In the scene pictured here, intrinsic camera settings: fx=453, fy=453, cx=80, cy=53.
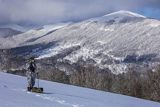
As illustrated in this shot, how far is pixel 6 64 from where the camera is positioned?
155125 millimetres

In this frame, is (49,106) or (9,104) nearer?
(9,104)

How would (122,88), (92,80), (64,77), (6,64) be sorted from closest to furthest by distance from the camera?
1. (122,88)
2. (92,80)
3. (64,77)
4. (6,64)

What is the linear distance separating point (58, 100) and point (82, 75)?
103 metres

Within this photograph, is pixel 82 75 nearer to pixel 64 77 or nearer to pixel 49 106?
pixel 64 77

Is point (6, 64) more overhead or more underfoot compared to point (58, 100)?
more overhead

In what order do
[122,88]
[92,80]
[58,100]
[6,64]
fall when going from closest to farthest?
1. [58,100]
2. [122,88]
3. [92,80]
4. [6,64]

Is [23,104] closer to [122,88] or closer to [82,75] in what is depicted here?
[122,88]

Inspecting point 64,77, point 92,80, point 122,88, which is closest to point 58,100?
point 122,88

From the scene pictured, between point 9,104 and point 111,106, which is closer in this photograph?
point 9,104

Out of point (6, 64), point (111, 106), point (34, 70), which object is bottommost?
point (111, 106)

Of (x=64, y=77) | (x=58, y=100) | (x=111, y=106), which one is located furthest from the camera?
(x=64, y=77)

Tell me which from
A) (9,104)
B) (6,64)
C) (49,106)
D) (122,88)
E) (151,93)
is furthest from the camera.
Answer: (6,64)

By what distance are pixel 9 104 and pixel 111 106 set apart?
10651 mm

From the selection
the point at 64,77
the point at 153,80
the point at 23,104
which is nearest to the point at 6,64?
the point at 64,77
